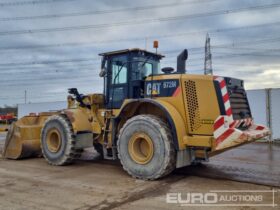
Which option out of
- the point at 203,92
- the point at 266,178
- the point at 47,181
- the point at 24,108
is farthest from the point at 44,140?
the point at 24,108

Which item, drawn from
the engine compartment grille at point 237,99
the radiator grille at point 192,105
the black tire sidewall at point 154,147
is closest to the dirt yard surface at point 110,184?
the black tire sidewall at point 154,147

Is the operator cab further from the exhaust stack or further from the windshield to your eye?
the exhaust stack

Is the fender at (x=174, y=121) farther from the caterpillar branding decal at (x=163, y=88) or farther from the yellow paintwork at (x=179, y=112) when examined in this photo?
the caterpillar branding decal at (x=163, y=88)

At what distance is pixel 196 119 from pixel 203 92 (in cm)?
55

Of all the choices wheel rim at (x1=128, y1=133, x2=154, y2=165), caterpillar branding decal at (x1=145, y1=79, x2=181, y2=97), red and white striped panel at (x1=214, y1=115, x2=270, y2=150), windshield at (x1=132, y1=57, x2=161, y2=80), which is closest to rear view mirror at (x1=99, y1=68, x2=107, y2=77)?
windshield at (x1=132, y1=57, x2=161, y2=80)

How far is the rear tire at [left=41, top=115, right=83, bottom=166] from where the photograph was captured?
8109mm

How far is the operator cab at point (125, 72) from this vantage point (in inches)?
307

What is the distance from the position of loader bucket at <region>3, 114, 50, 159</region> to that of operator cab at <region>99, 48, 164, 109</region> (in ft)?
8.64

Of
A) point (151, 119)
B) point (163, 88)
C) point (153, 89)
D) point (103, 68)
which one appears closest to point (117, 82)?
point (103, 68)

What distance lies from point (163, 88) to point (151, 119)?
746 millimetres

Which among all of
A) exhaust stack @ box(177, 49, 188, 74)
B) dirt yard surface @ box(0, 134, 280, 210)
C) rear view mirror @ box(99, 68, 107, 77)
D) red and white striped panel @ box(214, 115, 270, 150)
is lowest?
dirt yard surface @ box(0, 134, 280, 210)

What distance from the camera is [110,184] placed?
6344 mm

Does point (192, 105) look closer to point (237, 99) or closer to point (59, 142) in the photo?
point (237, 99)

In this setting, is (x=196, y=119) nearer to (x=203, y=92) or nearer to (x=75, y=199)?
(x=203, y=92)
